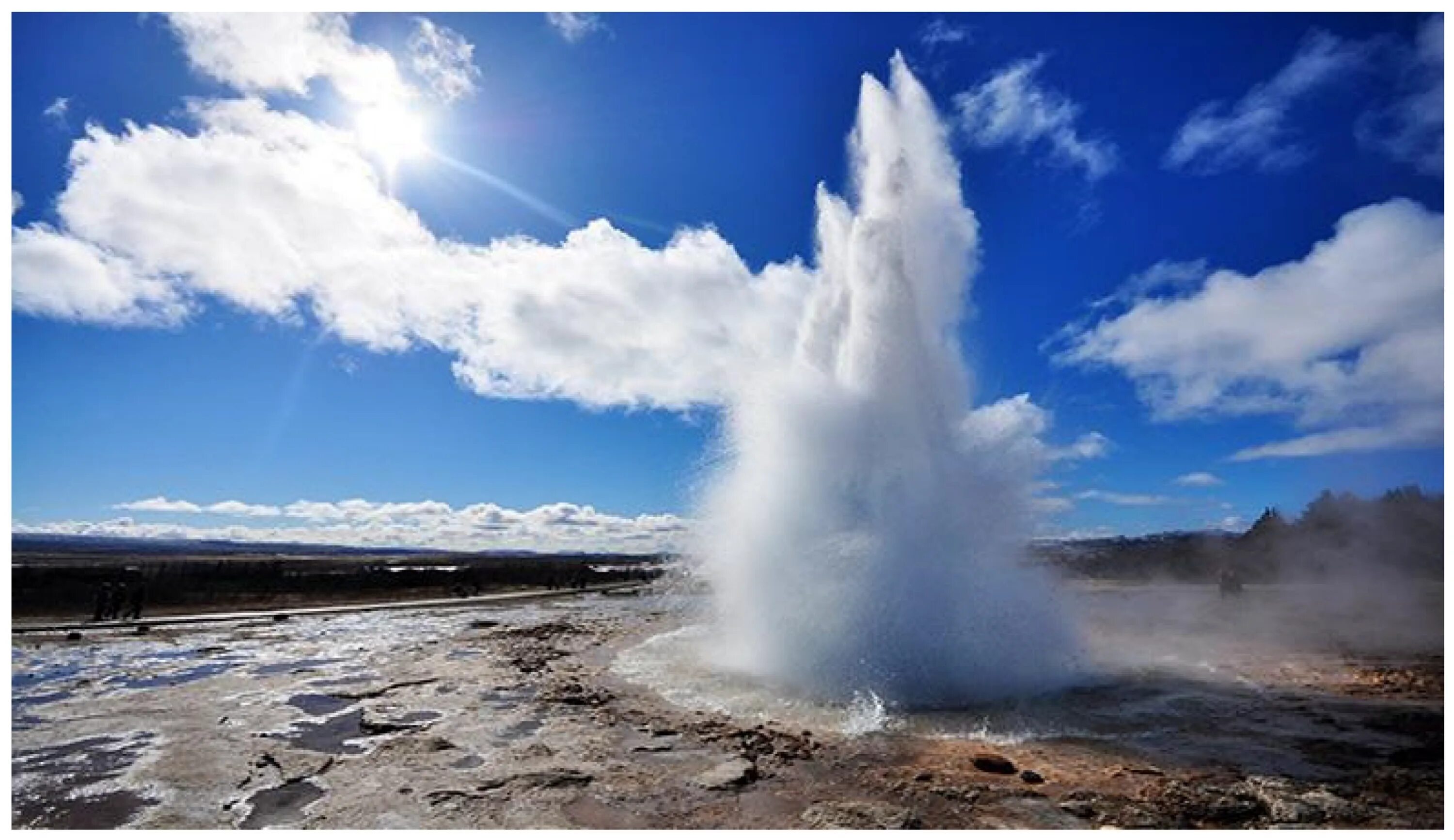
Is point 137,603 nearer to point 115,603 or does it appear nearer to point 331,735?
point 115,603

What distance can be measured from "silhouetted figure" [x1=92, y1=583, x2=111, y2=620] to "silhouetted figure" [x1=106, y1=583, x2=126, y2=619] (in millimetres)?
152

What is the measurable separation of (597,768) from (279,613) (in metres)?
24.4

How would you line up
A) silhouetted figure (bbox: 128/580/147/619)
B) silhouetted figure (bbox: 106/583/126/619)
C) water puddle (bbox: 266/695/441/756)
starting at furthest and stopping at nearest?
silhouetted figure (bbox: 128/580/147/619), silhouetted figure (bbox: 106/583/126/619), water puddle (bbox: 266/695/441/756)

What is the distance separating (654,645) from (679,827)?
12.5m

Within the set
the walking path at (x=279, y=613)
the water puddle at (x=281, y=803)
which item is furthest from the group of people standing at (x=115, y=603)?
the water puddle at (x=281, y=803)

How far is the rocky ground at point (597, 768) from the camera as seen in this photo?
252 inches

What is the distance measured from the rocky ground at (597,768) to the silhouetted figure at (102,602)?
13.4m

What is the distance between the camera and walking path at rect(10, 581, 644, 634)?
835 inches

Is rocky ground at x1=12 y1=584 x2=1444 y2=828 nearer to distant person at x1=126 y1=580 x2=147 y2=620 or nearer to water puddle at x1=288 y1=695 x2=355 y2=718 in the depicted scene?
water puddle at x1=288 y1=695 x2=355 y2=718

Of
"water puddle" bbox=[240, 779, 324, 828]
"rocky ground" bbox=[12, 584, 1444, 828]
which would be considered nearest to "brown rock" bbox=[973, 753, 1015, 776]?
"rocky ground" bbox=[12, 584, 1444, 828]

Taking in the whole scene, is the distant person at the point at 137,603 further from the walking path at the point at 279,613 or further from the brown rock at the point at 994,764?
the brown rock at the point at 994,764

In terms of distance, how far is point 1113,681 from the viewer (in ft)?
39.1

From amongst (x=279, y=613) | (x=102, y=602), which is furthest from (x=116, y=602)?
(x=279, y=613)

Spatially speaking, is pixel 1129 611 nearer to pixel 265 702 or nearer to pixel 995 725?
pixel 995 725
